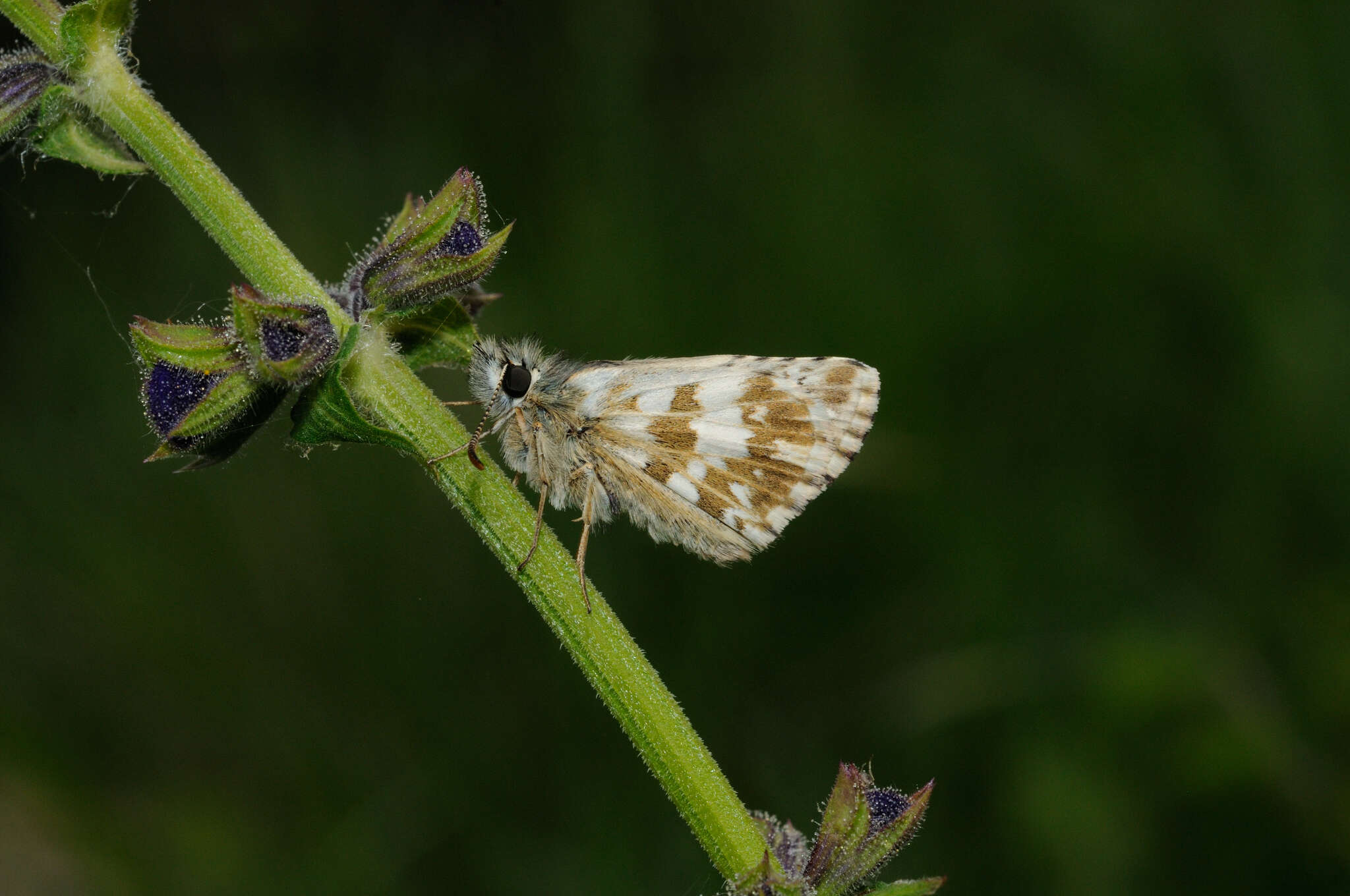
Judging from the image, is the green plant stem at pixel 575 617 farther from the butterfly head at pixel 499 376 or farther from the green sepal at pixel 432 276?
the butterfly head at pixel 499 376

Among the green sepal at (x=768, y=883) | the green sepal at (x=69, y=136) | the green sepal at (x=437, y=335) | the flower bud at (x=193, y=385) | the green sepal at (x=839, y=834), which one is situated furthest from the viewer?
the green sepal at (x=437, y=335)

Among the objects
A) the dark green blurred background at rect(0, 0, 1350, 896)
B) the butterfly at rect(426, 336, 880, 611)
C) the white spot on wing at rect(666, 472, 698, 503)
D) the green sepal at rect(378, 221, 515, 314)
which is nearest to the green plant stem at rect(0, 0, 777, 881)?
the green sepal at rect(378, 221, 515, 314)

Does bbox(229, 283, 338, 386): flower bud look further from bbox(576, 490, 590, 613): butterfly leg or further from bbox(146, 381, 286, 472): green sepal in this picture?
bbox(576, 490, 590, 613): butterfly leg

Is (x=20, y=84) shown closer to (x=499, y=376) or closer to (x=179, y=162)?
(x=179, y=162)

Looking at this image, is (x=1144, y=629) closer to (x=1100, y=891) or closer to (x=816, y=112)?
(x=1100, y=891)

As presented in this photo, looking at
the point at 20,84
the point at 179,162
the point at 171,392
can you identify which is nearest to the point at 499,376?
the point at 171,392

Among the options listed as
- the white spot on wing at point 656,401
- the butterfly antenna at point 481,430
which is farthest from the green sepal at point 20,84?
the white spot on wing at point 656,401

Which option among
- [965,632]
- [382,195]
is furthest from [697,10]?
[965,632]

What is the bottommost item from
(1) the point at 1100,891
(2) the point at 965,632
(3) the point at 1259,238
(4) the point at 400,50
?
(1) the point at 1100,891
